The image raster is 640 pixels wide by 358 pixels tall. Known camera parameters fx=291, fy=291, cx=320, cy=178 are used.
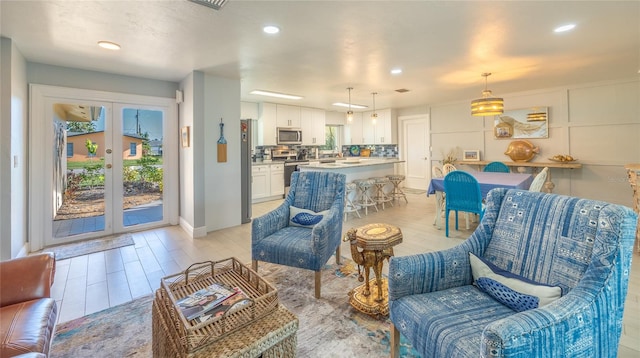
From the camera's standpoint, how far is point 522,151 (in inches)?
232

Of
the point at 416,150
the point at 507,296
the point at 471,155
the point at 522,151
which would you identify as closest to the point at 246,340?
the point at 507,296

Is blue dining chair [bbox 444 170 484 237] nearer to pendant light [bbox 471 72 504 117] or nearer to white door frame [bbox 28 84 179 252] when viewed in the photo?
pendant light [bbox 471 72 504 117]

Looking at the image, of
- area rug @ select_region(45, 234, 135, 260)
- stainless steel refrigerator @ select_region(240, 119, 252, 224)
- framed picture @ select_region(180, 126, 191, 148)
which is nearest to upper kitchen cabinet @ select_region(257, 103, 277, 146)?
stainless steel refrigerator @ select_region(240, 119, 252, 224)

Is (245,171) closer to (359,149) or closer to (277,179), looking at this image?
(277,179)

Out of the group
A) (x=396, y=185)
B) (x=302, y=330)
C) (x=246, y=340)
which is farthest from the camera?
(x=396, y=185)

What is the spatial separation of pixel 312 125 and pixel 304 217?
5157mm

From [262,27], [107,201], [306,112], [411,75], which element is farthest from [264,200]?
[262,27]

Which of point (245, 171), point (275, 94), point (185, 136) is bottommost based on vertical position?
point (245, 171)

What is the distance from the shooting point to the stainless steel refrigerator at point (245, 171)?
4719mm

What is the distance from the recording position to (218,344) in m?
1.21

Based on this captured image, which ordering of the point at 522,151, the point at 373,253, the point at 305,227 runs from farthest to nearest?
the point at 522,151
the point at 305,227
the point at 373,253

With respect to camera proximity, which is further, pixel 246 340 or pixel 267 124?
pixel 267 124

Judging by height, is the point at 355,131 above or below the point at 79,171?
above

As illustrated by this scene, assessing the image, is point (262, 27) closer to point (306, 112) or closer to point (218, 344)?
point (218, 344)
